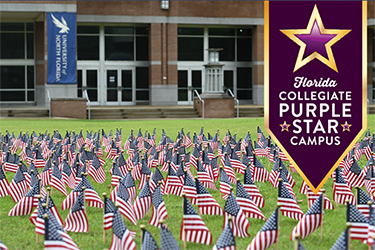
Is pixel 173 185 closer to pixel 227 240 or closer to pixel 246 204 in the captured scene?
pixel 246 204

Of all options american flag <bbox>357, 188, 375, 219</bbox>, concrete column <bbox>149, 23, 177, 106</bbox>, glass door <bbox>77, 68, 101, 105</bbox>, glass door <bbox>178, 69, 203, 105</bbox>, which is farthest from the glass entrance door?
american flag <bbox>357, 188, 375, 219</bbox>

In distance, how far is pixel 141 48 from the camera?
39812mm

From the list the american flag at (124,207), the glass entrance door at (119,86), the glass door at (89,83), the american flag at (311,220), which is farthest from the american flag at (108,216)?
the glass entrance door at (119,86)

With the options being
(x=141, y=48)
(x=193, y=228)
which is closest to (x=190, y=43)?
(x=141, y=48)

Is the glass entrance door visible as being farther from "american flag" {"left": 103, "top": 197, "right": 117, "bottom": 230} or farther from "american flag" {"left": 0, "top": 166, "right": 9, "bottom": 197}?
"american flag" {"left": 103, "top": 197, "right": 117, "bottom": 230}

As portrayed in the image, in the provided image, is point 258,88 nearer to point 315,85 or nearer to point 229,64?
point 229,64

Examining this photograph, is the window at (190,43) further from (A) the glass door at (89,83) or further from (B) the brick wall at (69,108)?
(B) the brick wall at (69,108)

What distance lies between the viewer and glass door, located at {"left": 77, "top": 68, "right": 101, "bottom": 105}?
128 feet

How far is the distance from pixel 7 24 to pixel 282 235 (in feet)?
117

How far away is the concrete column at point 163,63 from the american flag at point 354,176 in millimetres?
29686

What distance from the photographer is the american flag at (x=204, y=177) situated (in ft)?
29.3

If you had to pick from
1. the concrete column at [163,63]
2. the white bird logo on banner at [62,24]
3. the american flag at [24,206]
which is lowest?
the american flag at [24,206]

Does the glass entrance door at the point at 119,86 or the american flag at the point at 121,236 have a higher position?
the glass entrance door at the point at 119,86

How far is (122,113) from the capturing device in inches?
1282
